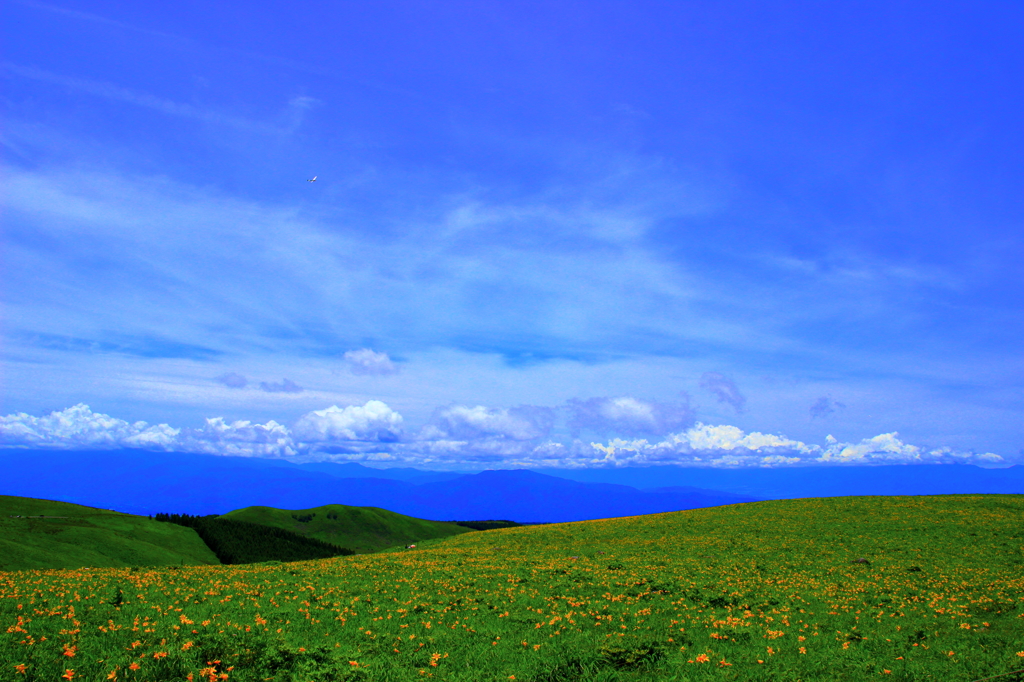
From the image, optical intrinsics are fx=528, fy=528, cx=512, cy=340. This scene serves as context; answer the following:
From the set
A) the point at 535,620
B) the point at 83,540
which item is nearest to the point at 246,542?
the point at 83,540

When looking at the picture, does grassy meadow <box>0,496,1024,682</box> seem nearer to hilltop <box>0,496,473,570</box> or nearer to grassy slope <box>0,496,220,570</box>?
grassy slope <box>0,496,220,570</box>

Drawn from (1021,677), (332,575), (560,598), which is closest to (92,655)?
(332,575)

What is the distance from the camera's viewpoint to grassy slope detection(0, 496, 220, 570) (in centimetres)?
4819

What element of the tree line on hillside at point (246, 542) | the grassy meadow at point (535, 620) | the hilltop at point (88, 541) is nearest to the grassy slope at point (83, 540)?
the hilltop at point (88, 541)

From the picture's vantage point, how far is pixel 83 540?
193ft

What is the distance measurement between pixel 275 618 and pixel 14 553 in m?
43.3

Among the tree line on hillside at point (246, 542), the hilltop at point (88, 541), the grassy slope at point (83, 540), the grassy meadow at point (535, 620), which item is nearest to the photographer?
the grassy meadow at point (535, 620)

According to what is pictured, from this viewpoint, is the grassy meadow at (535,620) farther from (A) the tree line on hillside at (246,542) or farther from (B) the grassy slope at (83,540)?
(A) the tree line on hillside at (246,542)

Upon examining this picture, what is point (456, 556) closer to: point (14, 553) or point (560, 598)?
point (560, 598)

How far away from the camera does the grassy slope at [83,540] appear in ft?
158

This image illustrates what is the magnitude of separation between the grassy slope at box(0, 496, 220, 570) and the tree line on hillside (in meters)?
15.5

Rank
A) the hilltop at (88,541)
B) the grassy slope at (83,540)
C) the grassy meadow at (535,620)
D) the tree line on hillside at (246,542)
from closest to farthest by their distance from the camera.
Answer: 1. the grassy meadow at (535,620)
2. the grassy slope at (83,540)
3. the hilltop at (88,541)
4. the tree line on hillside at (246,542)

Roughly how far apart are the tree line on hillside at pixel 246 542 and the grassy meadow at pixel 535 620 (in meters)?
79.6

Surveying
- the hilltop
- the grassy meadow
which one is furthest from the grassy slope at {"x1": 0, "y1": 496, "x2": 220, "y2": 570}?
the grassy meadow
